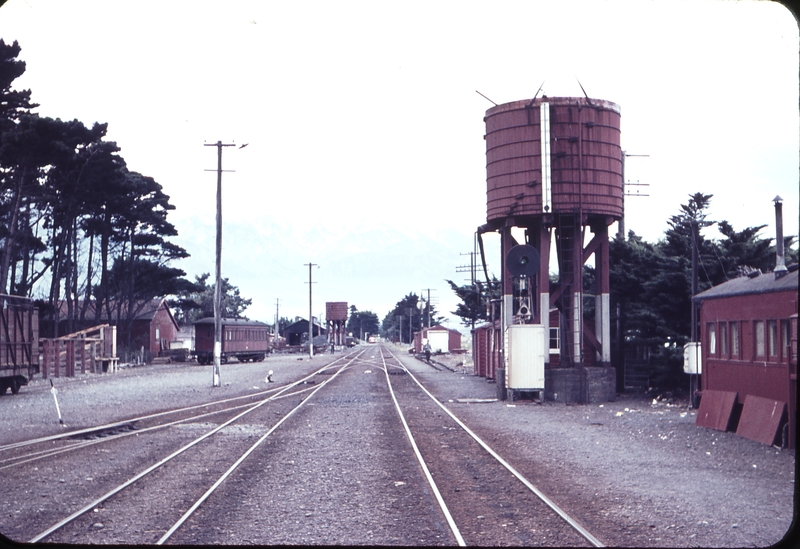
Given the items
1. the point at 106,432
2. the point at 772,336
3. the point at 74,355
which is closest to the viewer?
the point at 772,336

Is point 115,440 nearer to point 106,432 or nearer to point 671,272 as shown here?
point 106,432

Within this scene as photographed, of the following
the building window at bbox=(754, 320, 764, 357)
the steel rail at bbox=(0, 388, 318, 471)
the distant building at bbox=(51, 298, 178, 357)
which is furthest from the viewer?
the distant building at bbox=(51, 298, 178, 357)

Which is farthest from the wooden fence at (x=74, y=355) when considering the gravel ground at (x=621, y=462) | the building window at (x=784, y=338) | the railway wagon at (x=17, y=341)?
the building window at (x=784, y=338)

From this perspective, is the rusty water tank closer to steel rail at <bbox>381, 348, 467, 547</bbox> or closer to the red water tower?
the red water tower

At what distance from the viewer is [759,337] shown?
49.9 feet

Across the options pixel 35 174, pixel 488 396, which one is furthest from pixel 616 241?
pixel 35 174

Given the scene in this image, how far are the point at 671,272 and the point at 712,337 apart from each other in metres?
6.81

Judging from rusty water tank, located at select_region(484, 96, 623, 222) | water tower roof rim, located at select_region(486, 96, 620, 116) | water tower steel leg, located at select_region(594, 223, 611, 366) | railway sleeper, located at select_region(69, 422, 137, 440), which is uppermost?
water tower roof rim, located at select_region(486, 96, 620, 116)

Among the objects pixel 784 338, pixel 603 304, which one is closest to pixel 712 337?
pixel 784 338

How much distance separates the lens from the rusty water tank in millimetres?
24453

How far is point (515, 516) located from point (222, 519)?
3127 millimetres

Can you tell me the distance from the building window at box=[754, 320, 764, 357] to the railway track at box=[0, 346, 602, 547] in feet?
18.7

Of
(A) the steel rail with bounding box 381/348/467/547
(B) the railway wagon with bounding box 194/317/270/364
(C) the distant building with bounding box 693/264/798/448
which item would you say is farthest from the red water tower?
(B) the railway wagon with bounding box 194/317/270/364

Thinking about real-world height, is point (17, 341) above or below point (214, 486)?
above
